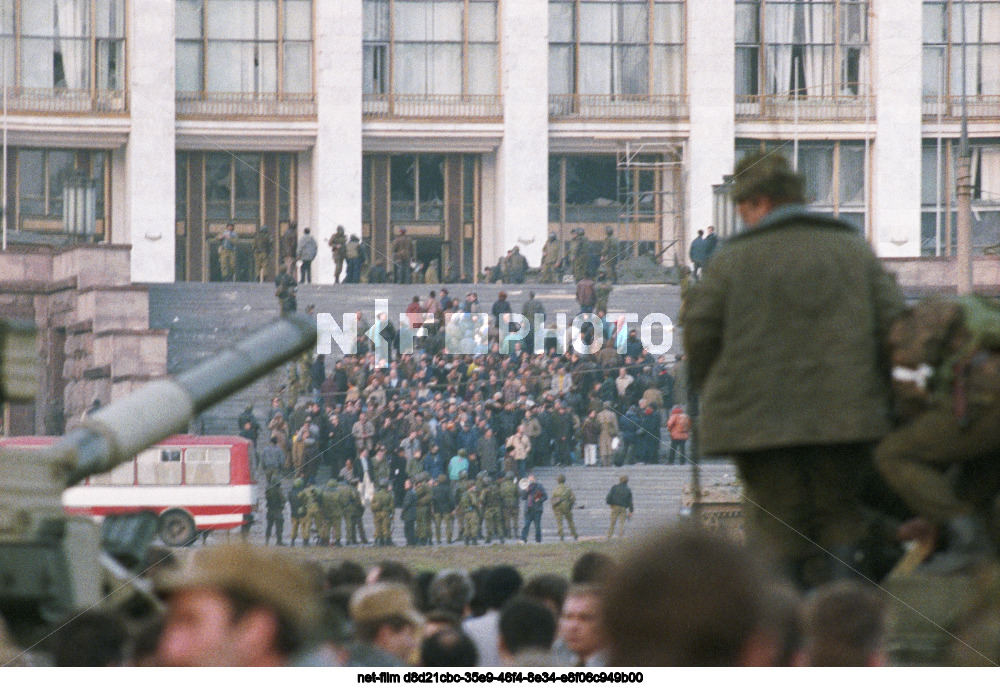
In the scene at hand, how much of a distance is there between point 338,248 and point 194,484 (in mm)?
9114

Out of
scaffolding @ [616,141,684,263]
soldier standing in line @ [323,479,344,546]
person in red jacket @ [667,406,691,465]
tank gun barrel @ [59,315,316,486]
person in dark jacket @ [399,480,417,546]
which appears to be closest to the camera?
tank gun barrel @ [59,315,316,486]

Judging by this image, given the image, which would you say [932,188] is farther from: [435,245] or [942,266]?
[435,245]

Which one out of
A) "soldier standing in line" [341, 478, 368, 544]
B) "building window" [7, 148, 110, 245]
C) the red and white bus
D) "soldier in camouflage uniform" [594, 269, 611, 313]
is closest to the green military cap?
"soldier standing in line" [341, 478, 368, 544]

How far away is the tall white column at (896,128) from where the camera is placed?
2775 centimetres

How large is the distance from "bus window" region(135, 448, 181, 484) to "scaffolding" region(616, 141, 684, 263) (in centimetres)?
1031

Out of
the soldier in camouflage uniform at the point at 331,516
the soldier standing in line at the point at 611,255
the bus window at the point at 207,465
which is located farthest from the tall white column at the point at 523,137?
the soldier in camouflage uniform at the point at 331,516

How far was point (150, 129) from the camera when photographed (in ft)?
99.8

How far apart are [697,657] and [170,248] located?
2817 cm

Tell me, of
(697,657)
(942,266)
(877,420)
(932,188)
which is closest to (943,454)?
(877,420)

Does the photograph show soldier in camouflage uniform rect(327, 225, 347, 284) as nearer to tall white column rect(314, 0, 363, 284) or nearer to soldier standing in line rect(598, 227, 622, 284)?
tall white column rect(314, 0, 363, 284)

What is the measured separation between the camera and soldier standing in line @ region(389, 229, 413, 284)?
98.0 feet

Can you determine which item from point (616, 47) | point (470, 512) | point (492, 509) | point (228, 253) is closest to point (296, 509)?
point (470, 512)

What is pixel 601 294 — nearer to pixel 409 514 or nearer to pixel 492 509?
pixel 492 509

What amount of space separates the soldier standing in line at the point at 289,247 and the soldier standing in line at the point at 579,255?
192 inches
